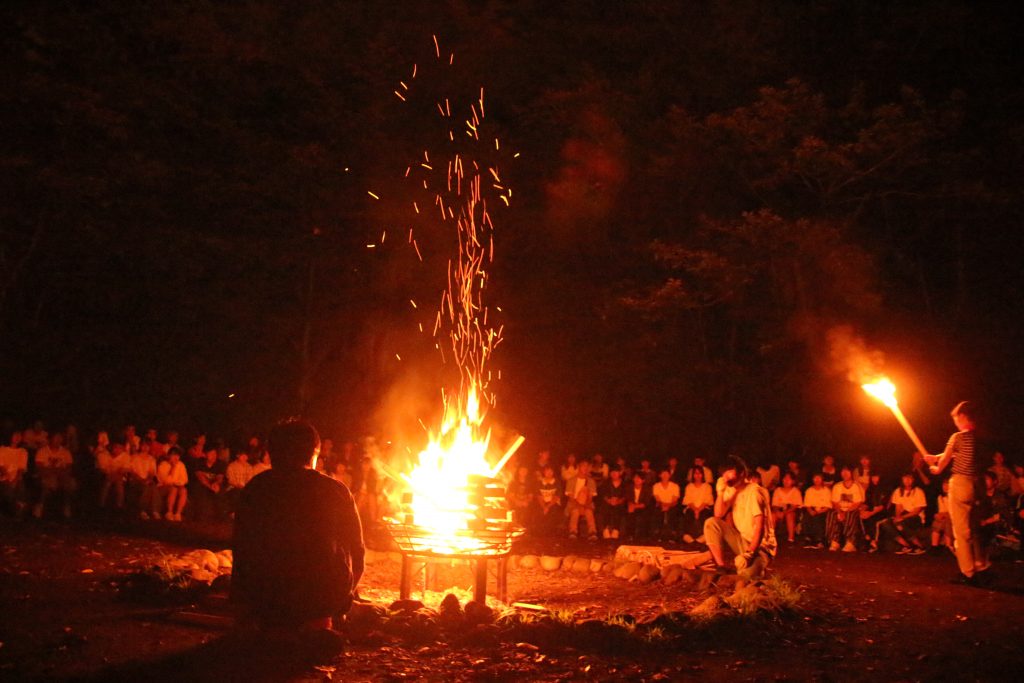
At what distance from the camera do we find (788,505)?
15.5m

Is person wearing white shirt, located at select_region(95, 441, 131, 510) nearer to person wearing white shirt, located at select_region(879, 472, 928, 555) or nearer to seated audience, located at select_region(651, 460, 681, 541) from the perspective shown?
seated audience, located at select_region(651, 460, 681, 541)

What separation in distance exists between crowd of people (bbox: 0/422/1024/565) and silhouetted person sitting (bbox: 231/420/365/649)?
8971 mm

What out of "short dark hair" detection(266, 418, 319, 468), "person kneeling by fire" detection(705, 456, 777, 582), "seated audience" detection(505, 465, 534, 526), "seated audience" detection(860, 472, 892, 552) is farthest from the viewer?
"seated audience" detection(505, 465, 534, 526)

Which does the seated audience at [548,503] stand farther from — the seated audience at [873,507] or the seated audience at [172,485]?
the seated audience at [172,485]

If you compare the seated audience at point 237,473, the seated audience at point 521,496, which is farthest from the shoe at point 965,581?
the seated audience at point 237,473

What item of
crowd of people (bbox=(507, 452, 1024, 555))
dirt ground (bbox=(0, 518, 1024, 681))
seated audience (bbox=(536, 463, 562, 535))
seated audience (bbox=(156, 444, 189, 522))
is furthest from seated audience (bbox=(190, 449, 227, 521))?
seated audience (bbox=(536, 463, 562, 535))

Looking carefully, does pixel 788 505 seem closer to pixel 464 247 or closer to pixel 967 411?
pixel 967 411

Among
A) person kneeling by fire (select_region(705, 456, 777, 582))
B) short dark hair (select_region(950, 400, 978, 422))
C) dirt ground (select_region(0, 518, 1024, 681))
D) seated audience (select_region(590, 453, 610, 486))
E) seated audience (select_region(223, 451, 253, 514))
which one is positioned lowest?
dirt ground (select_region(0, 518, 1024, 681))

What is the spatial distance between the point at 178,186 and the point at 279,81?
3213 millimetres

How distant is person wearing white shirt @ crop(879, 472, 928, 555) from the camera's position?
14.1 m

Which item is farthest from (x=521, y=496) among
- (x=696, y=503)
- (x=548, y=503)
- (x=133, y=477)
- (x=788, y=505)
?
(x=133, y=477)

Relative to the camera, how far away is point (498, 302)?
2252 cm

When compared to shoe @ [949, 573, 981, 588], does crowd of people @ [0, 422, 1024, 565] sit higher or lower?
higher

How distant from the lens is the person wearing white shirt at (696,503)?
51.5 ft
